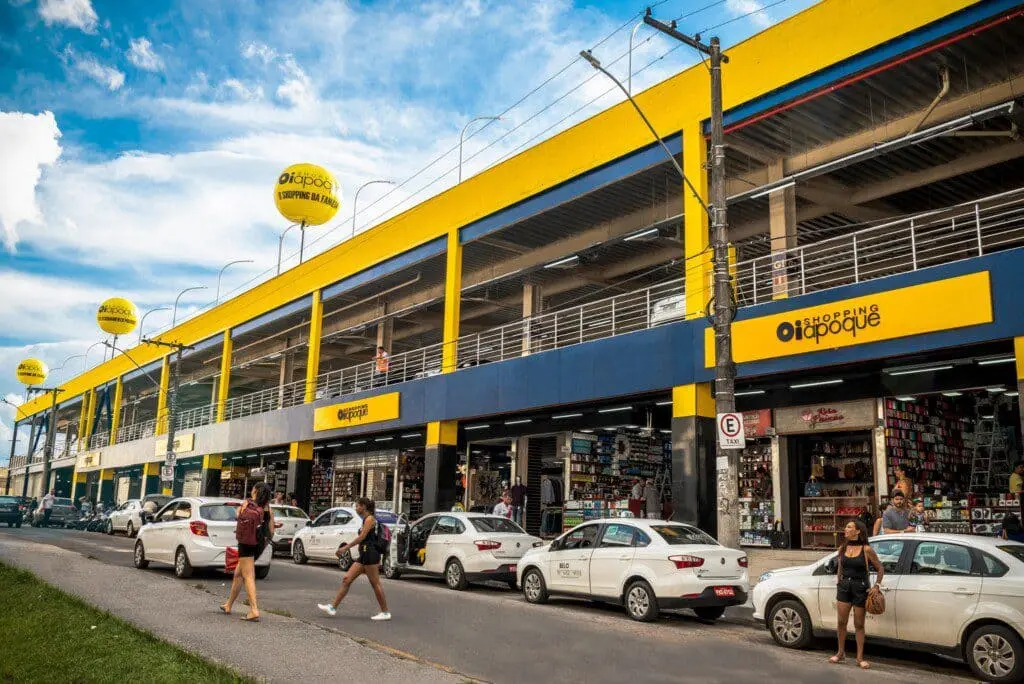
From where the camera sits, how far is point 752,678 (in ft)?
28.2

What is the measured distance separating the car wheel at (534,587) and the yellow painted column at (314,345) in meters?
20.2

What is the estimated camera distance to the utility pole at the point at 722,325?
13945 mm

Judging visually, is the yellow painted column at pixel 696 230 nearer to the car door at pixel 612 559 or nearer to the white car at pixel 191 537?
the car door at pixel 612 559

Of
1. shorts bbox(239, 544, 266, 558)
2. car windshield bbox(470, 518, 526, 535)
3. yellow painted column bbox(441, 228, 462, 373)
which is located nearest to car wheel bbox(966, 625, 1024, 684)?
shorts bbox(239, 544, 266, 558)

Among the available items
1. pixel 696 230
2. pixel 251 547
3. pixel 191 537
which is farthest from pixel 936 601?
pixel 191 537

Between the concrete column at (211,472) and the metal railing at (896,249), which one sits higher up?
the metal railing at (896,249)

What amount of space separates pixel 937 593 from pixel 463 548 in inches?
361

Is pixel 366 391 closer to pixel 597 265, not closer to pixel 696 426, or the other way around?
pixel 597 265

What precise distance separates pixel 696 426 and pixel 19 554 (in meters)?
15.4

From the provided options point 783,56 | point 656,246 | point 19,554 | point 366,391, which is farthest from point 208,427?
point 783,56

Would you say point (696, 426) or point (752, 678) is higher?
point (696, 426)

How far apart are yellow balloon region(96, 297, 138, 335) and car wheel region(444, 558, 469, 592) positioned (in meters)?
50.0

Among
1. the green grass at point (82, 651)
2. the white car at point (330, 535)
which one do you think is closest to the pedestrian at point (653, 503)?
the white car at point (330, 535)

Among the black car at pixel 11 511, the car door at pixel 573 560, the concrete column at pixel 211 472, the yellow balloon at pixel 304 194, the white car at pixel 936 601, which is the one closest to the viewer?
the white car at pixel 936 601
